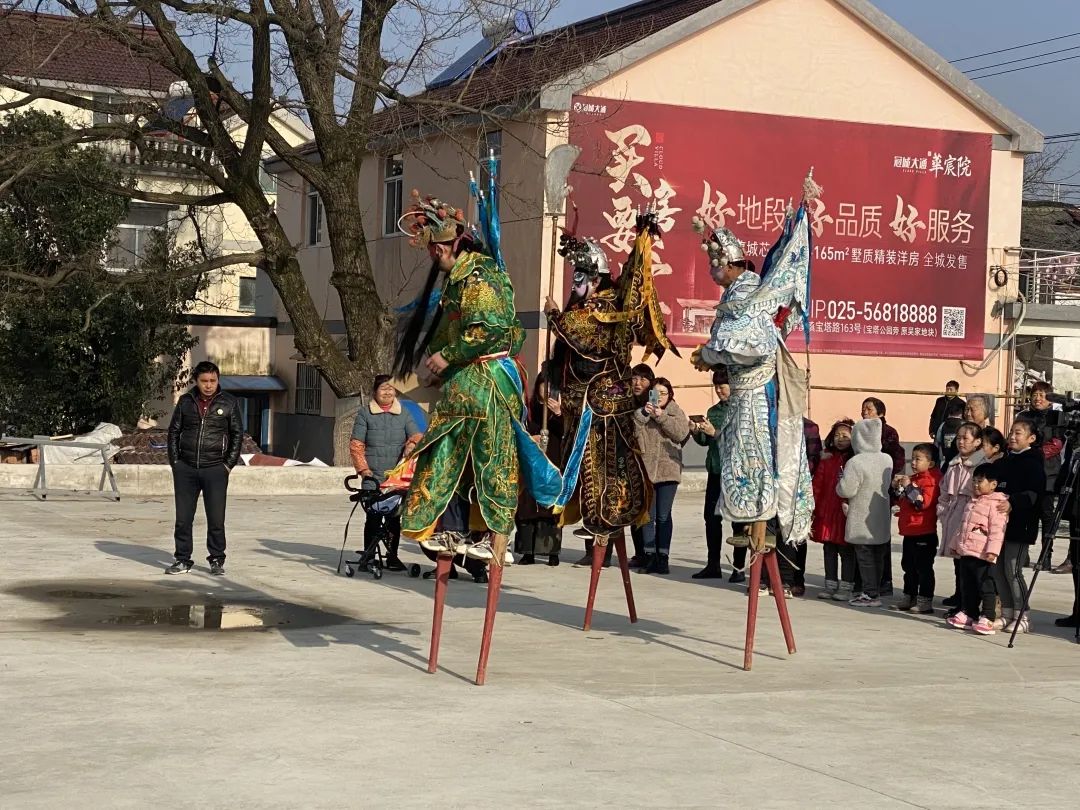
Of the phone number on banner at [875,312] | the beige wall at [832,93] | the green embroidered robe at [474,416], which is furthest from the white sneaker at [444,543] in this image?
the phone number on banner at [875,312]

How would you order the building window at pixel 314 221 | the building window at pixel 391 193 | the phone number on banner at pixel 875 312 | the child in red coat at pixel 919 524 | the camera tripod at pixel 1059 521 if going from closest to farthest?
the camera tripod at pixel 1059 521
the child in red coat at pixel 919 524
the phone number on banner at pixel 875 312
the building window at pixel 391 193
the building window at pixel 314 221

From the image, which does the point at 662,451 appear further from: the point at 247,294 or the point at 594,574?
the point at 247,294

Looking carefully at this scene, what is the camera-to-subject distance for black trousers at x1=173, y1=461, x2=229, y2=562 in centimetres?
1215

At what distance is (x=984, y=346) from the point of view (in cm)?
2705

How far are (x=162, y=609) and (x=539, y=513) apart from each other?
9.73 ft

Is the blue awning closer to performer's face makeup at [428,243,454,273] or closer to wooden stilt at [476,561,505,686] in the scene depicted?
performer's face makeup at [428,243,454,273]

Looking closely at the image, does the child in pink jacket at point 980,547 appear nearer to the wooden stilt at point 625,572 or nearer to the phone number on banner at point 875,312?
the wooden stilt at point 625,572

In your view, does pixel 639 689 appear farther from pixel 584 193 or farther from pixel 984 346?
pixel 984 346

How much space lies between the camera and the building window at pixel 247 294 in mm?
42250

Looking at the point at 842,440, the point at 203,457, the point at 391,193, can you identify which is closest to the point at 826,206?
the point at 391,193

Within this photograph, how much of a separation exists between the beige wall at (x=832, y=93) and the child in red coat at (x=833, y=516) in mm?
12267

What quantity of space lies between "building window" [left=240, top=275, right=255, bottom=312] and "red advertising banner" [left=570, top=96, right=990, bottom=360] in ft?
65.1

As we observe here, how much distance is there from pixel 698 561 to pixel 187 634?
648 centimetres

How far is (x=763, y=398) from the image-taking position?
29.1 feet
